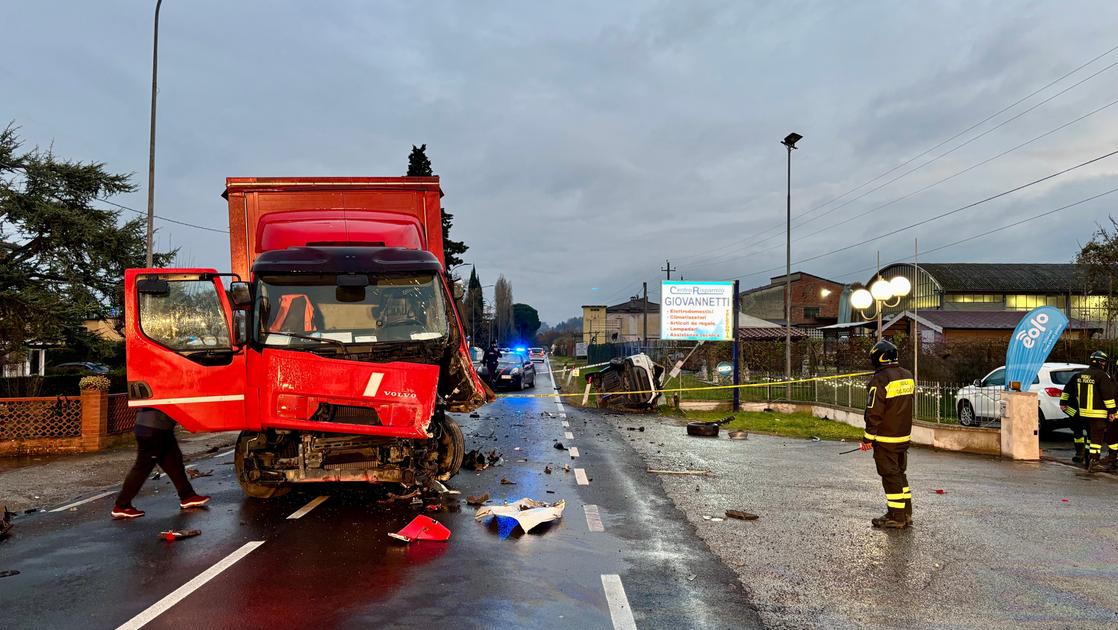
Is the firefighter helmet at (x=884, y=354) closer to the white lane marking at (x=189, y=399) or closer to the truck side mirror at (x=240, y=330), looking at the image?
the truck side mirror at (x=240, y=330)

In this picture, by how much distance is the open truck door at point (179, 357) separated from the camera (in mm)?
7207

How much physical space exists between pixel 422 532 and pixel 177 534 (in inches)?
88.3

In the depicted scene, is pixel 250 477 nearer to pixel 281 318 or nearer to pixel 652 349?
pixel 281 318

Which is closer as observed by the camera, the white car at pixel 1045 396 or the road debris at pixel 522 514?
the road debris at pixel 522 514

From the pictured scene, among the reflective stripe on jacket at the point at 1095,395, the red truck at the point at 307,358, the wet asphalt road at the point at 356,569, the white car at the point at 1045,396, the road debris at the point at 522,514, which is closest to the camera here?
the wet asphalt road at the point at 356,569

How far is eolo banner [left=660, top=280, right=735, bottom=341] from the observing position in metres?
22.3

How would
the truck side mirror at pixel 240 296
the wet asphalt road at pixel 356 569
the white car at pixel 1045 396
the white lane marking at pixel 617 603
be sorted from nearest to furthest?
the white lane marking at pixel 617 603, the wet asphalt road at pixel 356 569, the truck side mirror at pixel 240 296, the white car at pixel 1045 396

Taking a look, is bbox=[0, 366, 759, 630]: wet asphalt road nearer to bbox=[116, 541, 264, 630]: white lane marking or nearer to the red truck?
bbox=[116, 541, 264, 630]: white lane marking

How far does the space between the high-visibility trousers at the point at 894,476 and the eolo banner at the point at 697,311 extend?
15.1 m

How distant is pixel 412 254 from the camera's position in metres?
8.05

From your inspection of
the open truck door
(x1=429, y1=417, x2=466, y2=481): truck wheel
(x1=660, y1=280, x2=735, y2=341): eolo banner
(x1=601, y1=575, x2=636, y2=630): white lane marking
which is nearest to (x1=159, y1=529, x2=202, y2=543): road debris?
the open truck door

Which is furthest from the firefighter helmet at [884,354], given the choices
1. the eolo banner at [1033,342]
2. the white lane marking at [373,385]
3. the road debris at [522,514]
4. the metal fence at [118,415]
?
the metal fence at [118,415]

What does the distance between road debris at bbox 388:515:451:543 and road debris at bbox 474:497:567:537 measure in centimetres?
54

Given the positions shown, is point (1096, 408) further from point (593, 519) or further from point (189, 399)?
point (189, 399)
